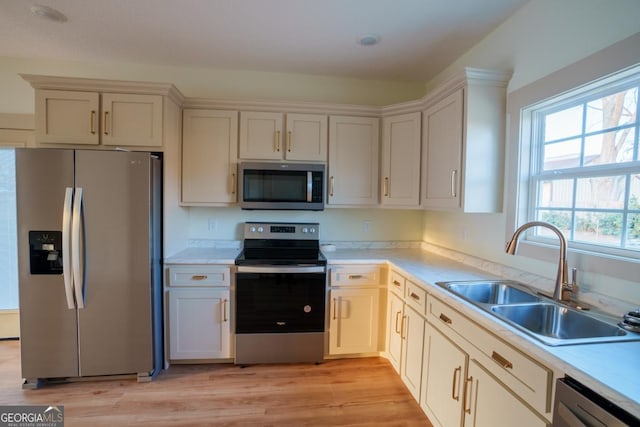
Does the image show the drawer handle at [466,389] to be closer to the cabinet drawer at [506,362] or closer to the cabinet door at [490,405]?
the cabinet door at [490,405]

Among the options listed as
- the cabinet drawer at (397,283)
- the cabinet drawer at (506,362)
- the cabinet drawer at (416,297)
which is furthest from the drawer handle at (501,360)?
the cabinet drawer at (397,283)

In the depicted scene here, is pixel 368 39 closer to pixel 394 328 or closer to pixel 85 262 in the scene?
pixel 394 328

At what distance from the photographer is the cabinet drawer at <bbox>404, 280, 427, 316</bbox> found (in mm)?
1793

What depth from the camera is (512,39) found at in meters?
1.85

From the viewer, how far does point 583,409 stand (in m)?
0.81

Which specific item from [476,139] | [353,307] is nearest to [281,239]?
[353,307]

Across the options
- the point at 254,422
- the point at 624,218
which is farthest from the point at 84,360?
the point at 624,218

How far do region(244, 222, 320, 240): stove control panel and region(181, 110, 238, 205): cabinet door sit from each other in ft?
1.29

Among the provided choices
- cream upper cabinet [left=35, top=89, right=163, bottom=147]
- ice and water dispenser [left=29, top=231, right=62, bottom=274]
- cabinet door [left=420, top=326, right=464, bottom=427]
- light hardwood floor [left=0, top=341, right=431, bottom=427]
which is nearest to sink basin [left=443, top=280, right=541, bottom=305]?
cabinet door [left=420, top=326, right=464, bottom=427]

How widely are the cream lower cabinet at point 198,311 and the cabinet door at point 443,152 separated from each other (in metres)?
1.76

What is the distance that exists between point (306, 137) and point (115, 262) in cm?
178

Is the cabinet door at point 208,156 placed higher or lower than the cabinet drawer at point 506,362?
higher

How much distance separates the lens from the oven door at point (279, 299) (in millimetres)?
2275

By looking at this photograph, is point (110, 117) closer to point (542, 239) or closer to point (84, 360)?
point (84, 360)
